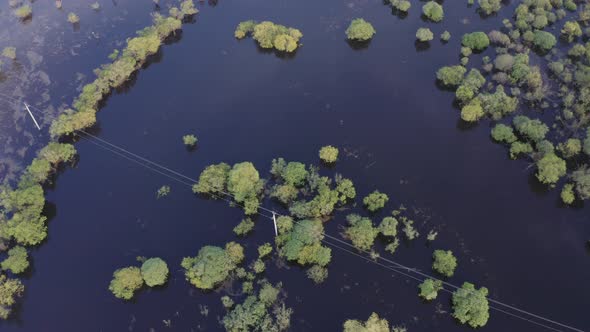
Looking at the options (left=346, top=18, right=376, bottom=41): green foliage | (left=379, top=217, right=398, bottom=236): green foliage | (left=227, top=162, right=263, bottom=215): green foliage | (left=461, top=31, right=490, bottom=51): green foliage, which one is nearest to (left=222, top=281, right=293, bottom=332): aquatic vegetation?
(left=227, top=162, right=263, bottom=215): green foliage

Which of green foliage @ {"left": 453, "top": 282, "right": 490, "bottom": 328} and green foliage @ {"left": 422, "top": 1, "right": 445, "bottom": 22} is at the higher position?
green foliage @ {"left": 422, "top": 1, "right": 445, "bottom": 22}

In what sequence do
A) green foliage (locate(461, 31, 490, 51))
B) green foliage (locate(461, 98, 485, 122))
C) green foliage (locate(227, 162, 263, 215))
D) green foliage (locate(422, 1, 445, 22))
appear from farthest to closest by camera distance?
1. green foliage (locate(422, 1, 445, 22))
2. green foliage (locate(461, 31, 490, 51))
3. green foliage (locate(461, 98, 485, 122))
4. green foliage (locate(227, 162, 263, 215))

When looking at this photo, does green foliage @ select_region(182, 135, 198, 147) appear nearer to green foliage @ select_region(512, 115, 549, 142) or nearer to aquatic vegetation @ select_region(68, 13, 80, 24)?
aquatic vegetation @ select_region(68, 13, 80, 24)

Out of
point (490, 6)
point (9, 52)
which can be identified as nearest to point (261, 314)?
point (9, 52)

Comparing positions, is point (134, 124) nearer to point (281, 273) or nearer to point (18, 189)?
point (18, 189)

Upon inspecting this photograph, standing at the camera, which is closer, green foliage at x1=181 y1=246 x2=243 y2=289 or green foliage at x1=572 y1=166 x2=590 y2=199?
green foliage at x1=181 y1=246 x2=243 y2=289

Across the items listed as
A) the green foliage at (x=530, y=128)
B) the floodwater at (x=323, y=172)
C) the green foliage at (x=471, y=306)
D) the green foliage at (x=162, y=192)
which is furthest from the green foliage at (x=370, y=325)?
the green foliage at (x=530, y=128)

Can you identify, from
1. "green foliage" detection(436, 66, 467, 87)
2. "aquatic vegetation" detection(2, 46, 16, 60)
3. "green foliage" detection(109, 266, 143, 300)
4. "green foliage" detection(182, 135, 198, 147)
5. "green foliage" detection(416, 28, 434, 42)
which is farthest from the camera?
"aquatic vegetation" detection(2, 46, 16, 60)
